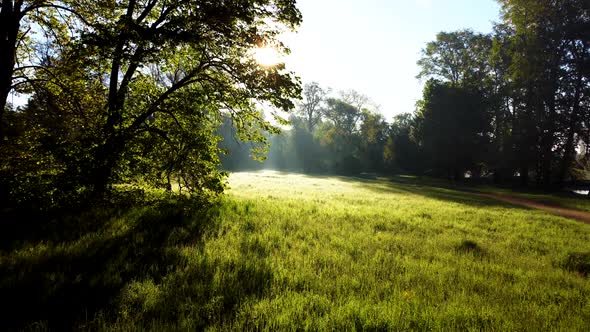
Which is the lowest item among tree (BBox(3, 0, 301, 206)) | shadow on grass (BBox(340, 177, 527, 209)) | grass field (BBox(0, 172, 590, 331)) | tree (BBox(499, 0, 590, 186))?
shadow on grass (BBox(340, 177, 527, 209))

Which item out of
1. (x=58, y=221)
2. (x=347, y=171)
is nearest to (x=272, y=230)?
(x=58, y=221)

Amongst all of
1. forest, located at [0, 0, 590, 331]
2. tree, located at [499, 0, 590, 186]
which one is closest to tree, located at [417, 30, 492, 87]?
tree, located at [499, 0, 590, 186]

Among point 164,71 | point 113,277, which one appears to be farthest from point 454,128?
point 113,277

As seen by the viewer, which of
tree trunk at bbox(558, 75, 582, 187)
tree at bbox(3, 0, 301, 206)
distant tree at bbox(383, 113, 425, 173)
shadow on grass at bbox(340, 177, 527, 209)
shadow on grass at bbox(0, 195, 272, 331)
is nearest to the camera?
shadow on grass at bbox(0, 195, 272, 331)

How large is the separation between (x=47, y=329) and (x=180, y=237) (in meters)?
4.08

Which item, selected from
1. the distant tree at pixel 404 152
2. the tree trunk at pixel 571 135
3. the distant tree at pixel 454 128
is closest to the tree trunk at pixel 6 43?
the tree trunk at pixel 571 135

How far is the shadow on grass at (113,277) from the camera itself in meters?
3.70

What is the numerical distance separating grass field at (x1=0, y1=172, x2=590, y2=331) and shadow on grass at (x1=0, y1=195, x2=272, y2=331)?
0.9 inches

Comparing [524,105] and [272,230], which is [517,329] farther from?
[524,105]

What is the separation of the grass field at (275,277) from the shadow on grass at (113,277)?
0.02 meters

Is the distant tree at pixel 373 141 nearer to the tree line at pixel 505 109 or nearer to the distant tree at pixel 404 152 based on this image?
the tree line at pixel 505 109

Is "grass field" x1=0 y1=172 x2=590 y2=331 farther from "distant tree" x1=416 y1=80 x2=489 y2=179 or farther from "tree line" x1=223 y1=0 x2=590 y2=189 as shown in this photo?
"distant tree" x1=416 y1=80 x2=489 y2=179

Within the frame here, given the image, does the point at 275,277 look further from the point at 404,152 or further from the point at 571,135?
the point at 404,152

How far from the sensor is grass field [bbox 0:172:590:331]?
3.78m
